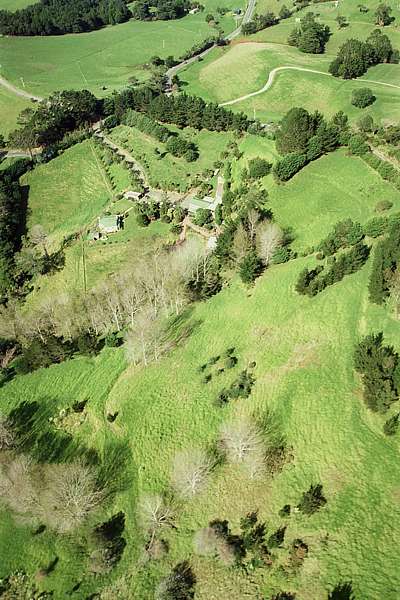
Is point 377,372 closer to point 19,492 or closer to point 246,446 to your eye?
point 246,446

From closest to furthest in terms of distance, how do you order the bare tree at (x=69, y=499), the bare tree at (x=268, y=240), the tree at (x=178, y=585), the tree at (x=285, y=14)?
the tree at (x=178, y=585) → the bare tree at (x=69, y=499) → the bare tree at (x=268, y=240) → the tree at (x=285, y=14)

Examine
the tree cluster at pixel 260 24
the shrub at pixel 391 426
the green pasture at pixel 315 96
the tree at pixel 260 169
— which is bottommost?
the shrub at pixel 391 426

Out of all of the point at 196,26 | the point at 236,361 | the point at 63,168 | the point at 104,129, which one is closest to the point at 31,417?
the point at 236,361

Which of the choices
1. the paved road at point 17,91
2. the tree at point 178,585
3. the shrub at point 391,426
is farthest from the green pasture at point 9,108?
the shrub at point 391,426

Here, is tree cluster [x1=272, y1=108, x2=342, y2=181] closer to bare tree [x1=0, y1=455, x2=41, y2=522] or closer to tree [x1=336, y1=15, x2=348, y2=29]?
bare tree [x1=0, y1=455, x2=41, y2=522]

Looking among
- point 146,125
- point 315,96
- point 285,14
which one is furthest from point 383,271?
point 285,14

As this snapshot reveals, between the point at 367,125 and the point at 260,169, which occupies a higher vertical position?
the point at 367,125

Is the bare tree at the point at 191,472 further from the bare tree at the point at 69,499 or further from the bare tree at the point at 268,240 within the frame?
the bare tree at the point at 268,240
